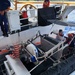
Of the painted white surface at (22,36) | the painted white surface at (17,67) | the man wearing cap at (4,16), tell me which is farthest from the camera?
the painted white surface at (22,36)

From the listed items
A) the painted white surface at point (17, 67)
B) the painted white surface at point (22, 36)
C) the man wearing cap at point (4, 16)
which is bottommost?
the painted white surface at point (17, 67)

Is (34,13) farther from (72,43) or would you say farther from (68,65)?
(68,65)

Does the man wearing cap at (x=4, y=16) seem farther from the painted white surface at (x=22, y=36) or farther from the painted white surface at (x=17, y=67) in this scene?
the painted white surface at (x=17, y=67)

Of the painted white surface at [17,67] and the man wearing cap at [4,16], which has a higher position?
the man wearing cap at [4,16]

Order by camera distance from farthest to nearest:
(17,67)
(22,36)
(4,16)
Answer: (22,36) < (4,16) < (17,67)

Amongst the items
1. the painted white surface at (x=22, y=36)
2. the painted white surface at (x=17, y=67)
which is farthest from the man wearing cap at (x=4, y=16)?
the painted white surface at (x=17, y=67)

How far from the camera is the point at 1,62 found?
177cm

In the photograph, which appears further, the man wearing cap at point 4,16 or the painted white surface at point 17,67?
the man wearing cap at point 4,16

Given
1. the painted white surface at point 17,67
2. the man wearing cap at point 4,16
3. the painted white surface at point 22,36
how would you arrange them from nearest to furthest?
1. the painted white surface at point 17,67
2. the man wearing cap at point 4,16
3. the painted white surface at point 22,36

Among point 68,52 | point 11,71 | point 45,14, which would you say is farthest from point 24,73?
point 45,14

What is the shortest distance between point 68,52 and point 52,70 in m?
0.56

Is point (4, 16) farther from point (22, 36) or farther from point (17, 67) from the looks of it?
point (17, 67)

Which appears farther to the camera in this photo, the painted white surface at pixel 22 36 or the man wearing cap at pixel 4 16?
the painted white surface at pixel 22 36

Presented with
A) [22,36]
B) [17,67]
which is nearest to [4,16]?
[22,36]
